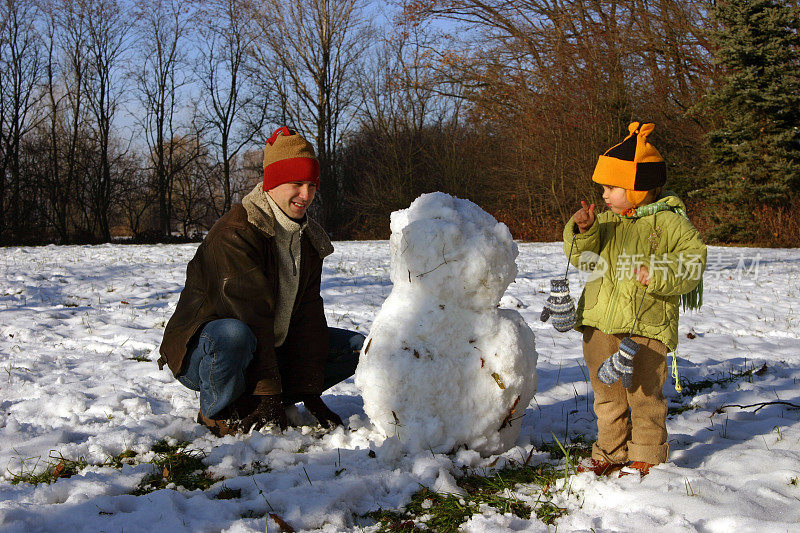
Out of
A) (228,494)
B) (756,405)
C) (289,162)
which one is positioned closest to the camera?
(228,494)

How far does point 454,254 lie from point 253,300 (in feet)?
3.42

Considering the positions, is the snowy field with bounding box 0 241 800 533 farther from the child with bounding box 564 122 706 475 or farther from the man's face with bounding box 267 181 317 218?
the man's face with bounding box 267 181 317 218

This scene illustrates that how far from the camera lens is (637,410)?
2645 mm

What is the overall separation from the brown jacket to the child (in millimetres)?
1459

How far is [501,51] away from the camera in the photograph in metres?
23.0

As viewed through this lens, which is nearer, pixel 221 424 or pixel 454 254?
pixel 454 254

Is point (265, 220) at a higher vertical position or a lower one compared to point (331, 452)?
higher

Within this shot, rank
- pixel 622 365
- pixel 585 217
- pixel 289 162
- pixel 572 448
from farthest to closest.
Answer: pixel 289 162, pixel 572 448, pixel 585 217, pixel 622 365

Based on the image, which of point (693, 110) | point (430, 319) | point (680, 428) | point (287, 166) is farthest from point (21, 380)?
point (693, 110)

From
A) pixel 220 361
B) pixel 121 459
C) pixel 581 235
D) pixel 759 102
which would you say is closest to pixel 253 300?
pixel 220 361

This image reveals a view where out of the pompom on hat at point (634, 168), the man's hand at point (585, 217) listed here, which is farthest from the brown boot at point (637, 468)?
the pompom on hat at point (634, 168)

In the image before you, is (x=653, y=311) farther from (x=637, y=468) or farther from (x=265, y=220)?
(x=265, y=220)

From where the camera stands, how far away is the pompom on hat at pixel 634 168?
2699 mm

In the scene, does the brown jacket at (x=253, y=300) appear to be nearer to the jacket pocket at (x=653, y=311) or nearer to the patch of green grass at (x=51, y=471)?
the patch of green grass at (x=51, y=471)
